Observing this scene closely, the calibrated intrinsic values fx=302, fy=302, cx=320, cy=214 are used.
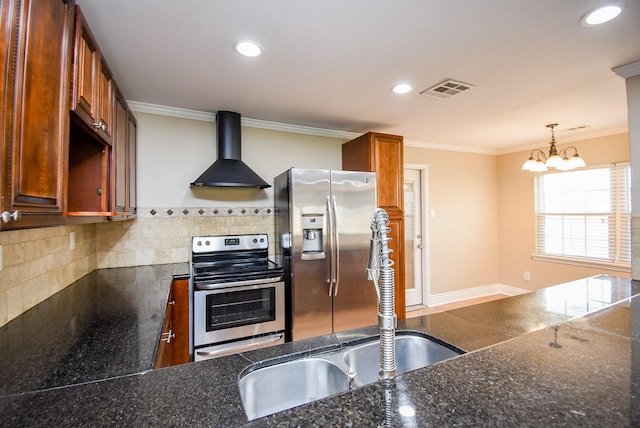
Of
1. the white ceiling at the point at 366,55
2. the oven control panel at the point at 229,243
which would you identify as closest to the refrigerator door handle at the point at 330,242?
the oven control panel at the point at 229,243

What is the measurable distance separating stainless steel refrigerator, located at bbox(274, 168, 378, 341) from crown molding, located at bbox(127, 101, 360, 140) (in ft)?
2.47

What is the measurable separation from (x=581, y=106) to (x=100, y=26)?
13.3 feet

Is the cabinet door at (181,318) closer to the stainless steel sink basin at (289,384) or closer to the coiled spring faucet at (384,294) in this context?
the stainless steel sink basin at (289,384)

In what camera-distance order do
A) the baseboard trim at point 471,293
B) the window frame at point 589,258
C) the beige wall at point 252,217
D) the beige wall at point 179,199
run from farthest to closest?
the baseboard trim at point 471,293 < the window frame at point 589,258 < the beige wall at point 179,199 < the beige wall at point 252,217

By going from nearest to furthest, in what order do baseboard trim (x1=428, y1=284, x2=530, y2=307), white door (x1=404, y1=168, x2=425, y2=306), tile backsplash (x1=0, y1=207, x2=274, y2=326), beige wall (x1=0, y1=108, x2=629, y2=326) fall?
tile backsplash (x1=0, y1=207, x2=274, y2=326)
beige wall (x1=0, y1=108, x2=629, y2=326)
white door (x1=404, y1=168, x2=425, y2=306)
baseboard trim (x1=428, y1=284, x2=530, y2=307)

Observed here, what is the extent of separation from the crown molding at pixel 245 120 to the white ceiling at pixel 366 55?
0.33 ft

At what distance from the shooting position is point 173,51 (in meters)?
1.92

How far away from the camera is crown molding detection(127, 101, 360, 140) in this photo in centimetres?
283

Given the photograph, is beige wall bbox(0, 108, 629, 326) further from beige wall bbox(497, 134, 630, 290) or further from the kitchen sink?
the kitchen sink

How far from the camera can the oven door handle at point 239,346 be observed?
2.32 meters

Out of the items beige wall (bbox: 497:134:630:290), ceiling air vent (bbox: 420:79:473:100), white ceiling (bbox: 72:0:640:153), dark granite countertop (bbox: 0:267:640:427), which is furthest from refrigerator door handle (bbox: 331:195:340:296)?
beige wall (bbox: 497:134:630:290)

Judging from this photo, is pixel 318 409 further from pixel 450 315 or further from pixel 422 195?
pixel 422 195

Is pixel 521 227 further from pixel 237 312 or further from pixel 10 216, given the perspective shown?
pixel 10 216

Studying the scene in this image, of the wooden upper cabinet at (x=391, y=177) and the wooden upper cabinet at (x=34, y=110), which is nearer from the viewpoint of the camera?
the wooden upper cabinet at (x=34, y=110)
